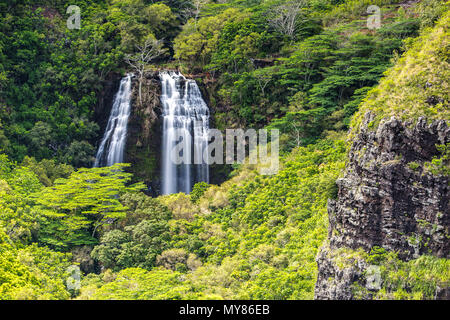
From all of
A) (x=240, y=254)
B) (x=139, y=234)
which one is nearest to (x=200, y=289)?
(x=240, y=254)

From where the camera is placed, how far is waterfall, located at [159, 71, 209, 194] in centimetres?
3038

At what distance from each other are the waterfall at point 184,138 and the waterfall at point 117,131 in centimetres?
261

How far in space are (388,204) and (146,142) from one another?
69.4ft

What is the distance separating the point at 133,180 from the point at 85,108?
6227mm

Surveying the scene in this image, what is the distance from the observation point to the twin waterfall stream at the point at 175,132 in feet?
100.0

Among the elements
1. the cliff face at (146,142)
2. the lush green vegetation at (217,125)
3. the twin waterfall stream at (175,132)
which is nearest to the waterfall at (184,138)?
the twin waterfall stream at (175,132)

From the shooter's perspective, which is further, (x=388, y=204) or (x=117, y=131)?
(x=117, y=131)

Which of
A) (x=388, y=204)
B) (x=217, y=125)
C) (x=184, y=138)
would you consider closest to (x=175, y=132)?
(x=184, y=138)

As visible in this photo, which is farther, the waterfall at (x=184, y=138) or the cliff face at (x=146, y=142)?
the cliff face at (x=146, y=142)

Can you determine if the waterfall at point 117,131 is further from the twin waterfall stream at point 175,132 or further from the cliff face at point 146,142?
the cliff face at point 146,142

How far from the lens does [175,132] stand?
1208 inches

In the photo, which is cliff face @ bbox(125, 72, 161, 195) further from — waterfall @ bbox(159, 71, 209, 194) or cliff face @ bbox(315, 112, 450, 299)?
cliff face @ bbox(315, 112, 450, 299)

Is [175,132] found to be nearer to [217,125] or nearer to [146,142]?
[146,142]
